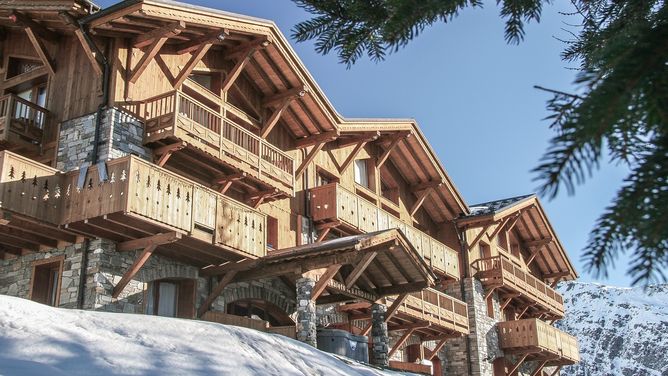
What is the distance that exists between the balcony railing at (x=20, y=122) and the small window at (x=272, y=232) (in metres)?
6.79

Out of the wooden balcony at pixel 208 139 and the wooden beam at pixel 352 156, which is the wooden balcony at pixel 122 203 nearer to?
the wooden balcony at pixel 208 139

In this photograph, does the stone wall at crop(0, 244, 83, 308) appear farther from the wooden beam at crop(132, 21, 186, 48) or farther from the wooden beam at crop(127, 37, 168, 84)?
the wooden beam at crop(132, 21, 186, 48)

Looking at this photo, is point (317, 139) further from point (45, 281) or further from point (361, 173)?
point (45, 281)

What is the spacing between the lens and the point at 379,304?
21219 millimetres

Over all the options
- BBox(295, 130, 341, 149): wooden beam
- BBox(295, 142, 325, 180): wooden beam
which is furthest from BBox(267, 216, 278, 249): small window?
BBox(295, 130, 341, 149): wooden beam

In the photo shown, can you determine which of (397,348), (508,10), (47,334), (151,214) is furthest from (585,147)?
(397,348)

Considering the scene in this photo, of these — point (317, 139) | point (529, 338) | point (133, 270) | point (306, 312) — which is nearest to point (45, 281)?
point (133, 270)

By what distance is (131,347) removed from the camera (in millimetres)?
10180

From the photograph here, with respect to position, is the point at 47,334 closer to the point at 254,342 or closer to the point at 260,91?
the point at 254,342

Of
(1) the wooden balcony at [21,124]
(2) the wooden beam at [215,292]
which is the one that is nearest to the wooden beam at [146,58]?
(1) the wooden balcony at [21,124]

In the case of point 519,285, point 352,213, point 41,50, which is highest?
point 41,50

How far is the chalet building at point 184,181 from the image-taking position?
16.4m

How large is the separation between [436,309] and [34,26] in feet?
50.7

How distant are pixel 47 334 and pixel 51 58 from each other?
11.5 metres
